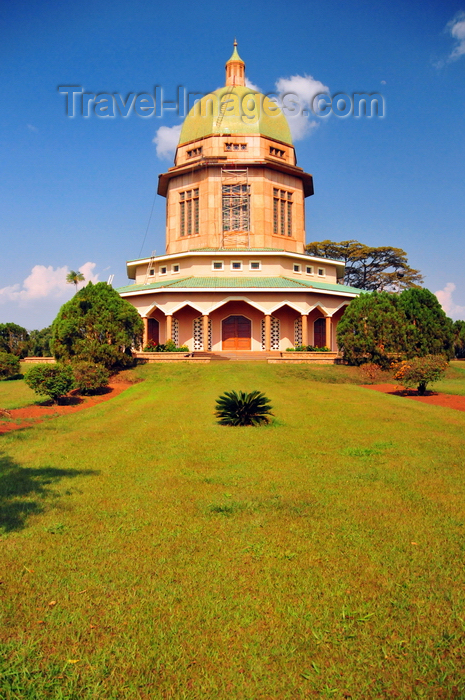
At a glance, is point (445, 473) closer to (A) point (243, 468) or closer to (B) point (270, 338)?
(A) point (243, 468)

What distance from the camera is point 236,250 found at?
36688 millimetres

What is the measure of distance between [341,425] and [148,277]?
29944mm

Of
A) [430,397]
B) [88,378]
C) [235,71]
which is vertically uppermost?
[235,71]

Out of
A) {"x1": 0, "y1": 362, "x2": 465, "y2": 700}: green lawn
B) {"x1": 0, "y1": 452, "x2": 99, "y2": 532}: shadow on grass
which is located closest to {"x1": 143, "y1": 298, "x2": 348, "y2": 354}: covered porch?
{"x1": 0, "y1": 362, "x2": 465, "y2": 700}: green lawn

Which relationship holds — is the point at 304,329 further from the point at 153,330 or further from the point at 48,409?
the point at 48,409

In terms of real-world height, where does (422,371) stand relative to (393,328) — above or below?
below

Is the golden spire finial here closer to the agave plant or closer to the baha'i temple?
the baha'i temple

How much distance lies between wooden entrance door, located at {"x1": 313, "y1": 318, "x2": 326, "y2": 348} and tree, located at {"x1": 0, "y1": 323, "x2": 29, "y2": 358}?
20452mm

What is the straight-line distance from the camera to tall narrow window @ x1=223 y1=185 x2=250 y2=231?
38.7 m

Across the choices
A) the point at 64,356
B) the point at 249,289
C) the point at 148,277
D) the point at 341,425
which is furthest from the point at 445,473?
the point at 148,277

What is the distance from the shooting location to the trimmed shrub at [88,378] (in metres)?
20.7

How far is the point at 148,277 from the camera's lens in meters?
40.0

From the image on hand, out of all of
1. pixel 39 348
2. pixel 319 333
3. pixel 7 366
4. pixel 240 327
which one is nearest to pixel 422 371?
pixel 240 327

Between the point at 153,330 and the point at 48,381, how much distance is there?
20.0m
